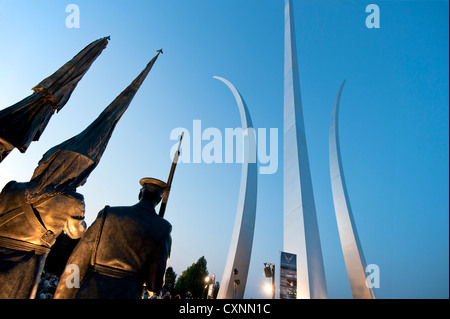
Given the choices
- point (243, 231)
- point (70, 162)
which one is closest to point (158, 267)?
point (70, 162)

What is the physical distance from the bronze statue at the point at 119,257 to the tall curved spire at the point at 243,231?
12.4m

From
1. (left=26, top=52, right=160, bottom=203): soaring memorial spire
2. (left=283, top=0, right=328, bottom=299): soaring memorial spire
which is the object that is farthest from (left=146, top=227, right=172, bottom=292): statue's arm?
(left=283, top=0, right=328, bottom=299): soaring memorial spire

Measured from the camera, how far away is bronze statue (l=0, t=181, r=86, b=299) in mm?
2145

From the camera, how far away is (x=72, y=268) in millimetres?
1764

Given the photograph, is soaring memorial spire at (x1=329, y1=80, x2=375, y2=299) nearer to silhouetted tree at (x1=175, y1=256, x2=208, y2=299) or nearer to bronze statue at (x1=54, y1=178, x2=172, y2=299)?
bronze statue at (x1=54, y1=178, x2=172, y2=299)

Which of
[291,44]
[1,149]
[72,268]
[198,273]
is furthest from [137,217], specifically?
[198,273]

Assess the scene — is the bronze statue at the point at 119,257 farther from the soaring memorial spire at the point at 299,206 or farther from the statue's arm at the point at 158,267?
the soaring memorial spire at the point at 299,206

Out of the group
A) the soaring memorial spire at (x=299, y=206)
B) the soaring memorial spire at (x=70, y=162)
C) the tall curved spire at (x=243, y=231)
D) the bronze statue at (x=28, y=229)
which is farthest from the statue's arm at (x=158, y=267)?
the tall curved spire at (x=243, y=231)

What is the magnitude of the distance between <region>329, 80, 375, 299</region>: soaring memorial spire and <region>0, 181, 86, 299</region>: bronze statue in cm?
1917

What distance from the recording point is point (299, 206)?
14.0 meters

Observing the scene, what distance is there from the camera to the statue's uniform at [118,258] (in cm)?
169
